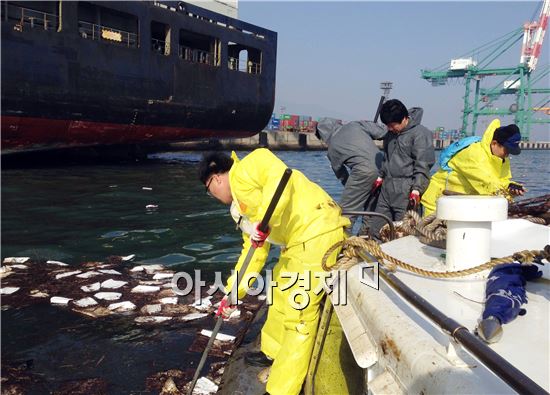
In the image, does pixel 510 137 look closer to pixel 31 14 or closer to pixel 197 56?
pixel 31 14

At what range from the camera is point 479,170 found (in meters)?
5.04

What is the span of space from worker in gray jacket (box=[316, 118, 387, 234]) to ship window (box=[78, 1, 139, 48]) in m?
15.9

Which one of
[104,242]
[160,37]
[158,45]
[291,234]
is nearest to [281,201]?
[291,234]

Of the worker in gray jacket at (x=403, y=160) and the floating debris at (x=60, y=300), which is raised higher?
the worker in gray jacket at (x=403, y=160)

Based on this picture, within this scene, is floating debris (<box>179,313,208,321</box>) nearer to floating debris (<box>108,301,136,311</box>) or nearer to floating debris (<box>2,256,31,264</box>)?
floating debris (<box>108,301,136,311</box>)

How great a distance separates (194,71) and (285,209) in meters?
19.8

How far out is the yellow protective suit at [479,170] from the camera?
5.02 meters

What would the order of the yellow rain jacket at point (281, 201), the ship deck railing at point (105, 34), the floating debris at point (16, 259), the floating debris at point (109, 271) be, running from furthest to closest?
the ship deck railing at point (105, 34)
the floating debris at point (16, 259)
the floating debris at point (109, 271)
the yellow rain jacket at point (281, 201)

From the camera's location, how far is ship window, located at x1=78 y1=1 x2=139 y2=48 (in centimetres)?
1864

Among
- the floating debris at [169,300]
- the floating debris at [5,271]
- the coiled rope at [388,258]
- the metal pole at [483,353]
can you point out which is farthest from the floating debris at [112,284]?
the metal pole at [483,353]

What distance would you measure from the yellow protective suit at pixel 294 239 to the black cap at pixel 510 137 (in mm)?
2760

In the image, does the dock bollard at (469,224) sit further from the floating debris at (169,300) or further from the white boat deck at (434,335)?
the floating debris at (169,300)

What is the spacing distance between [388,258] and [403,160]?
3302 millimetres

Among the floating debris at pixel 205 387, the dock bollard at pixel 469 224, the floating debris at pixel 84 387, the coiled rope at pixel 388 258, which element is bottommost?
the floating debris at pixel 84 387
